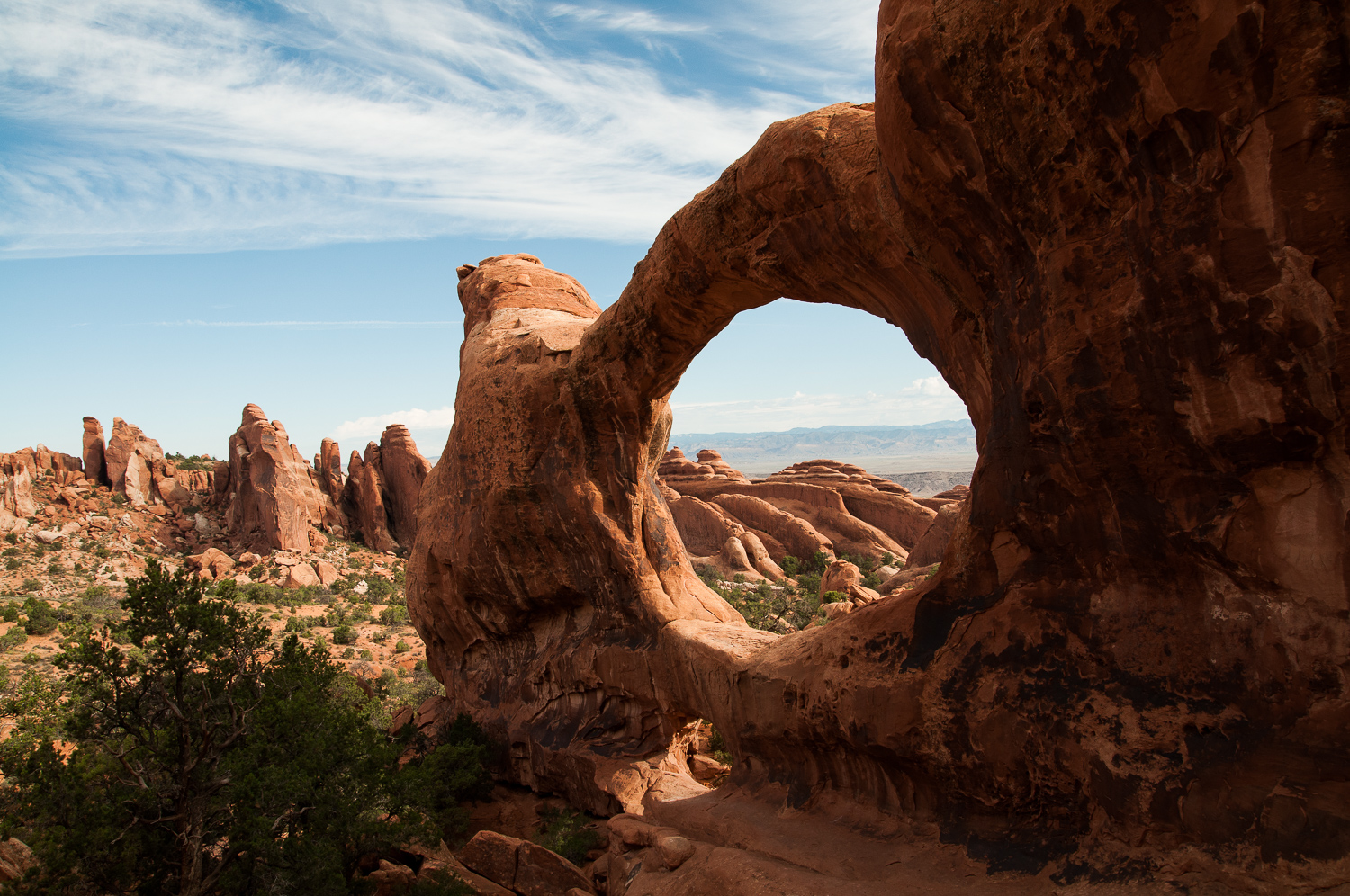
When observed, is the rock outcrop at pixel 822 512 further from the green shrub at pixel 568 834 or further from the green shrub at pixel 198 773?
the green shrub at pixel 198 773

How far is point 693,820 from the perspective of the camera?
8.64m

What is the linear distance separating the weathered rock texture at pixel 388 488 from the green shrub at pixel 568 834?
3563 centimetres

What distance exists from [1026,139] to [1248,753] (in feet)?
13.3

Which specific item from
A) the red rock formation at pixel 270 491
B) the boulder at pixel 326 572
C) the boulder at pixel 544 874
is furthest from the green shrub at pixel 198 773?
the red rock formation at pixel 270 491

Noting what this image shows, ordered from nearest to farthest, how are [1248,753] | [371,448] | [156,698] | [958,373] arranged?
[1248,753] < [958,373] < [156,698] < [371,448]

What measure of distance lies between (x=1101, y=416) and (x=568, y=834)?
9242 millimetres

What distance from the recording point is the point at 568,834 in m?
10.5

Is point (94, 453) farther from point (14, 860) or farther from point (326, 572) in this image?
point (14, 860)

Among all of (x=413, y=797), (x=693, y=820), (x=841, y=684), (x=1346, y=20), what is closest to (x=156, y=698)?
(x=413, y=797)

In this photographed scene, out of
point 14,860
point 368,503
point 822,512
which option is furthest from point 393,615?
point 822,512

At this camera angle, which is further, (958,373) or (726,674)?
(726,674)

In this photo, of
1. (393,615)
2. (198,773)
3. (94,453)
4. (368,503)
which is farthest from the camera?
(368,503)

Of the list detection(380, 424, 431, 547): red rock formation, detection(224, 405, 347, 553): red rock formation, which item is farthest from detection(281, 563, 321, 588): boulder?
detection(380, 424, 431, 547): red rock formation

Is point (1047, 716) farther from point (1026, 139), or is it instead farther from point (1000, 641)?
point (1026, 139)
